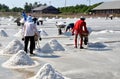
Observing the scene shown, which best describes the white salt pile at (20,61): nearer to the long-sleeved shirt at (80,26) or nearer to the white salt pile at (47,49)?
the white salt pile at (47,49)

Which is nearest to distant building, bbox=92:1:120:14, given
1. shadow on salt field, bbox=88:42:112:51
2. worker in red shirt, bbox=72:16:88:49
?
shadow on salt field, bbox=88:42:112:51

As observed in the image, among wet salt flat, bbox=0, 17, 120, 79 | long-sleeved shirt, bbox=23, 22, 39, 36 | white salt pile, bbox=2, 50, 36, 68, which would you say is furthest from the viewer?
long-sleeved shirt, bbox=23, 22, 39, 36

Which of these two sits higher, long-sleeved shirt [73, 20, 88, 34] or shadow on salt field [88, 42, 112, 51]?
long-sleeved shirt [73, 20, 88, 34]

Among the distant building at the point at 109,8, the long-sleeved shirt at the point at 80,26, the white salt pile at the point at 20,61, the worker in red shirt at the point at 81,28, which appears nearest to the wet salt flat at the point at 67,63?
the white salt pile at the point at 20,61

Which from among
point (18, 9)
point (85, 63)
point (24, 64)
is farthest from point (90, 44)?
point (18, 9)

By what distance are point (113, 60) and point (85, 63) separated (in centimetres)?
128

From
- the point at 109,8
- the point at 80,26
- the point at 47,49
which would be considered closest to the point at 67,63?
the point at 47,49

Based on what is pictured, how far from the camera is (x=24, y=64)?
1116 centimetres

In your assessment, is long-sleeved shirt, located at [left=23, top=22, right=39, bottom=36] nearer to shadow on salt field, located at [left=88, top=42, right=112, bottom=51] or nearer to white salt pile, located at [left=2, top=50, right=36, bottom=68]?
white salt pile, located at [left=2, top=50, right=36, bottom=68]

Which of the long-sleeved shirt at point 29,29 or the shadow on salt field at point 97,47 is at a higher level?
the long-sleeved shirt at point 29,29

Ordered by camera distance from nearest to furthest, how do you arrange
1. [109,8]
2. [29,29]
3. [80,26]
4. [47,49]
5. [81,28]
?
[29,29] < [47,49] < [80,26] < [81,28] < [109,8]

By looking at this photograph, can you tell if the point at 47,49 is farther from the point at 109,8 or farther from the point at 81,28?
the point at 109,8

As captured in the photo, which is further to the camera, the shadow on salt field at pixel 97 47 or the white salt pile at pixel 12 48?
the shadow on salt field at pixel 97 47

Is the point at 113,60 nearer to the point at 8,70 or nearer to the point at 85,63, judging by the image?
the point at 85,63
